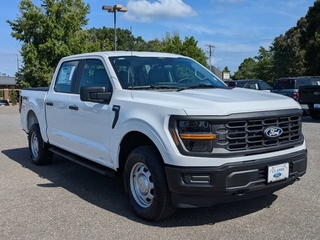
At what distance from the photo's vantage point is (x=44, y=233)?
12.6 ft

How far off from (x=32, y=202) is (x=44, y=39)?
101ft

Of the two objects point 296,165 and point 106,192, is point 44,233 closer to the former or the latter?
point 106,192

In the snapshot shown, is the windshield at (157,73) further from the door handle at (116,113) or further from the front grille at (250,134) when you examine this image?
the front grille at (250,134)

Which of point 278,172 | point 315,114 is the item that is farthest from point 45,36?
point 278,172

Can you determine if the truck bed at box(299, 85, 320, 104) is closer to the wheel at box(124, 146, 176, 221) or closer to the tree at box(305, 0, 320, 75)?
the wheel at box(124, 146, 176, 221)

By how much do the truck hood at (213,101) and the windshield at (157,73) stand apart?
390 mm

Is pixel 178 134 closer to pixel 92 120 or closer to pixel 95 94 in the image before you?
pixel 95 94

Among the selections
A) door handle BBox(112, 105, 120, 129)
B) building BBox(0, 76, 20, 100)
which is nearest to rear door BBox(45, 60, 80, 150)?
door handle BBox(112, 105, 120, 129)

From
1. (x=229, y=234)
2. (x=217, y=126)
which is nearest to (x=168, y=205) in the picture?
(x=229, y=234)

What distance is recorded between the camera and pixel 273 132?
384 centimetres

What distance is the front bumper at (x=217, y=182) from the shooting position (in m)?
3.56

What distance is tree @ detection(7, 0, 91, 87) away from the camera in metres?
32.4

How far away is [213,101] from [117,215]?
5.81 ft

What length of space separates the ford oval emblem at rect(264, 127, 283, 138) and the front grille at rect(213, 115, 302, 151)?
3 cm
